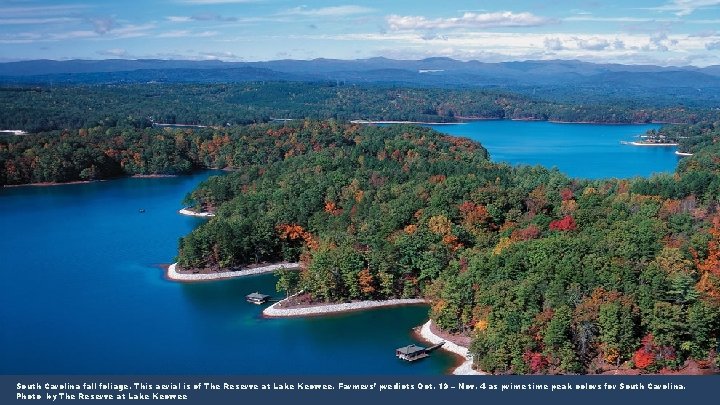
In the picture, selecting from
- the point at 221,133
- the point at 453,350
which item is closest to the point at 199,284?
the point at 453,350

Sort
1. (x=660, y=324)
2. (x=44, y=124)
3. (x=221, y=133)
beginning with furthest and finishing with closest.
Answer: (x=44, y=124)
(x=221, y=133)
(x=660, y=324)

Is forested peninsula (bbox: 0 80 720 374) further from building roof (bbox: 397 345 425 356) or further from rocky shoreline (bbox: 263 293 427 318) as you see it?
building roof (bbox: 397 345 425 356)

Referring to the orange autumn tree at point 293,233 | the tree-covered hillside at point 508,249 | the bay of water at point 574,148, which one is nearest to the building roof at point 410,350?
the tree-covered hillside at point 508,249

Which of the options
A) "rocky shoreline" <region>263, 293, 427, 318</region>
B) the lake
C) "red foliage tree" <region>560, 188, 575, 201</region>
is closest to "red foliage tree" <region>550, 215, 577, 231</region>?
"red foliage tree" <region>560, 188, 575, 201</region>

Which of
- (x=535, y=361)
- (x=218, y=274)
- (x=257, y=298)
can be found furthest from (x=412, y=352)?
(x=218, y=274)

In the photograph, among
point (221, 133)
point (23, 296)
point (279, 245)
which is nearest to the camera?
point (23, 296)

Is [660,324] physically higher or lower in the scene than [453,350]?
higher

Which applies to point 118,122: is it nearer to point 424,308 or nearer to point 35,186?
point 35,186
